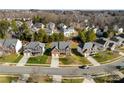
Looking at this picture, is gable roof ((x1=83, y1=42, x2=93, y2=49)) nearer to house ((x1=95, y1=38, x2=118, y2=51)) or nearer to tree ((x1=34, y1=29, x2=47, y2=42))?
house ((x1=95, y1=38, x2=118, y2=51))

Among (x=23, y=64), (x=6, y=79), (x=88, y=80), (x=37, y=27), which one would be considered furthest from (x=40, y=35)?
(x=88, y=80)

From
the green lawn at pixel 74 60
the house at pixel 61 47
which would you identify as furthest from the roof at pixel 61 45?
the green lawn at pixel 74 60

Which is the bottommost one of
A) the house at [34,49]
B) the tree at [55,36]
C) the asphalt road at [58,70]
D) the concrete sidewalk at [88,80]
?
the concrete sidewalk at [88,80]

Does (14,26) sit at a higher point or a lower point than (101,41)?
higher

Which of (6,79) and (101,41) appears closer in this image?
(6,79)

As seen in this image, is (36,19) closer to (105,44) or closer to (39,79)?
(39,79)

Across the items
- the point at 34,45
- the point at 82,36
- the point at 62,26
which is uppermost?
the point at 62,26

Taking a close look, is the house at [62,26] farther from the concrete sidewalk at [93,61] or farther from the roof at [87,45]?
the concrete sidewalk at [93,61]
